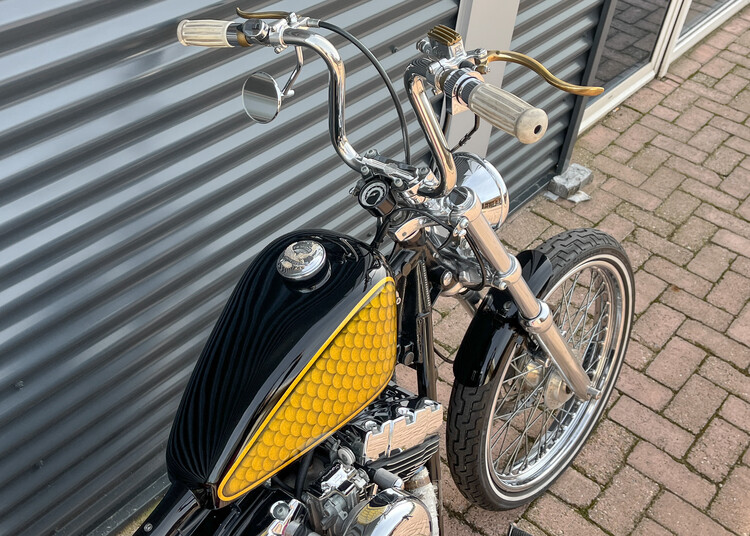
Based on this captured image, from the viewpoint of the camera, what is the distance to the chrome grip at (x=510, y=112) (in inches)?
44.9

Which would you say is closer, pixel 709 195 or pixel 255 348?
pixel 255 348

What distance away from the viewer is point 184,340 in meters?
2.38

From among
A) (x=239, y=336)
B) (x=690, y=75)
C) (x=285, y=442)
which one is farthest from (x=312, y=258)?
(x=690, y=75)

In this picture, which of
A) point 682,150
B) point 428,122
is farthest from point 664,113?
point 428,122

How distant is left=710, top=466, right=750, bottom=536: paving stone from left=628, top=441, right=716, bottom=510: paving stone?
39 mm

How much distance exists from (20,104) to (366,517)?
1.22 metres

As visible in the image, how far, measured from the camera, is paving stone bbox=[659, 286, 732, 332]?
3.31 meters

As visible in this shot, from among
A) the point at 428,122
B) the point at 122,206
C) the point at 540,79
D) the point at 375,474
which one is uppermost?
the point at 428,122

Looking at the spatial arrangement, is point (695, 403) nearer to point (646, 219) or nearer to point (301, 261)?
point (646, 219)

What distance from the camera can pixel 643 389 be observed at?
3010 millimetres

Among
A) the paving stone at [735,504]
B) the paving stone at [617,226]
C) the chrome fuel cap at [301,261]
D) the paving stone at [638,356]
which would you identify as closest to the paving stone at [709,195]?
the paving stone at [617,226]

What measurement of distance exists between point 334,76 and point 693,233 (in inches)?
120

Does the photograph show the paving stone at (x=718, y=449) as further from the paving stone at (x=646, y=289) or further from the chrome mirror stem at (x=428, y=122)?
the chrome mirror stem at (x=428, y=122)

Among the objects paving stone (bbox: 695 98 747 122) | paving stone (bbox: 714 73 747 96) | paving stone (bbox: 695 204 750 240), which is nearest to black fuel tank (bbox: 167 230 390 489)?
paving stone (bbox: 695 204 750 240)
